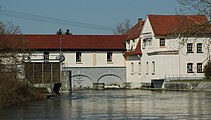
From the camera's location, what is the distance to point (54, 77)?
176 ft

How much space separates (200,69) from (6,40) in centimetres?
3618

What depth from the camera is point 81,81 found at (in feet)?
271

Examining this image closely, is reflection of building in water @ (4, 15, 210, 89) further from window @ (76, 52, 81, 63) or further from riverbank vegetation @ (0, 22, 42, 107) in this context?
riverbank vegetation @ (0, 22, 42, 107)

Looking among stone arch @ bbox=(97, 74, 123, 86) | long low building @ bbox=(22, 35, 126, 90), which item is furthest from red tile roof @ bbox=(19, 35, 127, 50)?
stone arch @ bbox=(97, 74, 123, 86)

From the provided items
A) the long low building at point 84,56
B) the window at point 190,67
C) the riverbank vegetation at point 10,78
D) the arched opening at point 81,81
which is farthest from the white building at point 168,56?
the riverbank vegetation at point 10,78

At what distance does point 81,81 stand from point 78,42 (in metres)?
6.68

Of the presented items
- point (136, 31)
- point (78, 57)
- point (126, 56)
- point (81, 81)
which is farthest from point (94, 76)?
point (136, 31)

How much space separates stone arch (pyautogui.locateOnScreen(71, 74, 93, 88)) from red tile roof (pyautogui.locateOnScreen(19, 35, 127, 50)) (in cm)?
A: 466

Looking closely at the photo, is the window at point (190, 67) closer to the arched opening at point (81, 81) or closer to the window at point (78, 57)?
the arched opening at point (81, 81)

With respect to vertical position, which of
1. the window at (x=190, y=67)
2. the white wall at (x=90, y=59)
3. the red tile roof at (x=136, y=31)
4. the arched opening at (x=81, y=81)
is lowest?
the arched opening at (x=81, y=81)

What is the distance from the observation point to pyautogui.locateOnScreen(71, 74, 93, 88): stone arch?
82.4m

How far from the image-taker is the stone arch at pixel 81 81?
8238cm

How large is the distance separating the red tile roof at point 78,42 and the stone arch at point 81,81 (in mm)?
4658

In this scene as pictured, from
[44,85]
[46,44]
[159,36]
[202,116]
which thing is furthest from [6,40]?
[46,44]
